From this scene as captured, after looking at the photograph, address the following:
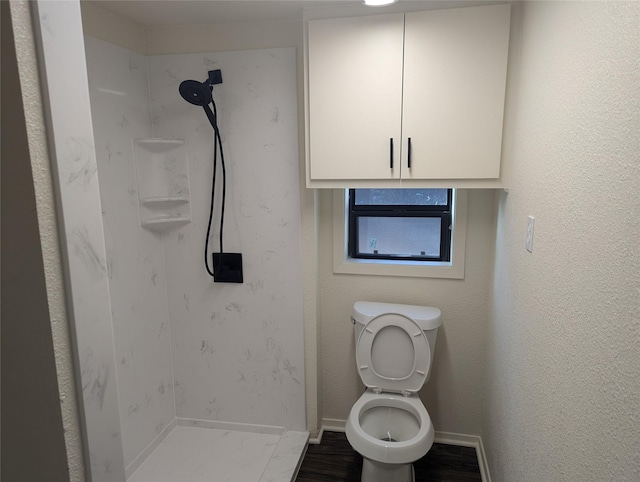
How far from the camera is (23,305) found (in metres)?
0.64

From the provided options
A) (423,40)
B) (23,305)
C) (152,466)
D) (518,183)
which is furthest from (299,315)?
(23,305)

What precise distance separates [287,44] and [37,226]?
5.39ft

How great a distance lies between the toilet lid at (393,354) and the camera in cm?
194

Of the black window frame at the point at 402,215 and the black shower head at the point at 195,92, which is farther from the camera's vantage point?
the black window frame at the point at 402,215

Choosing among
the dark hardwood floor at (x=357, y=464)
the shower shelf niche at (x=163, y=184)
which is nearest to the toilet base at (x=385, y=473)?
the dark hardwood floor at (x=357, y=464)

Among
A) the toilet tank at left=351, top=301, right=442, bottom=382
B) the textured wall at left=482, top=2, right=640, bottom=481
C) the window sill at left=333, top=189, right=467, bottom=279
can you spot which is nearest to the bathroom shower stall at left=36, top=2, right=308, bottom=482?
the window sill at left=333, top=189, right=467, bottom=279

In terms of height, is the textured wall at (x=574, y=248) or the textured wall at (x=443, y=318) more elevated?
the textured wall at (x=574, y=248)

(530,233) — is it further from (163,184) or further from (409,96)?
(163,184)

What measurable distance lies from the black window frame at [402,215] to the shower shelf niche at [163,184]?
0.90 meters

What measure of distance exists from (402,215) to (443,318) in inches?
23.3

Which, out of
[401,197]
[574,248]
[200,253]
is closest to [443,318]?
[401,197]

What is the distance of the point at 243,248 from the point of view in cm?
217

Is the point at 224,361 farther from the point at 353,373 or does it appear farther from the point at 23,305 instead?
the point at 23,305

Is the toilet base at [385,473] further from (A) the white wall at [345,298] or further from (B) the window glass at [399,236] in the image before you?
(B) the window glass at [399,236]
